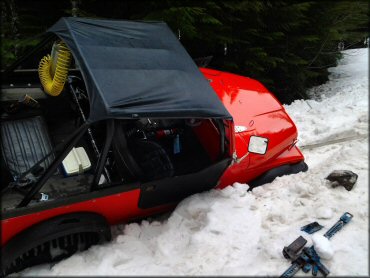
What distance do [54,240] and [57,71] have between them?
5.65ft

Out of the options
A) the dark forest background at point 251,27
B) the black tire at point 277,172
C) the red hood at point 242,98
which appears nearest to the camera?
the black tire at point 277,172

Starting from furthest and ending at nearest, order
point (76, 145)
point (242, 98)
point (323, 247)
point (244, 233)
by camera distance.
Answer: point (242, 98)
point (76, 145)
point (244, 233)
point (323, 247)

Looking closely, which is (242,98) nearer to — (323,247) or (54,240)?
(323,247)

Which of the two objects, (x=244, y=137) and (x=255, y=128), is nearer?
(x=244, y=137)

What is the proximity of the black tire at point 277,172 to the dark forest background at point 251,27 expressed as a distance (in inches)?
111

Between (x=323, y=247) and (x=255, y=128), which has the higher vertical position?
(x=255, y=128)

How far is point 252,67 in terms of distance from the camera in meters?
7.17

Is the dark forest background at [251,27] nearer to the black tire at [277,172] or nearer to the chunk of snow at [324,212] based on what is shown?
the black tire at [277,172]

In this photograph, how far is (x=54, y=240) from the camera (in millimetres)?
3059

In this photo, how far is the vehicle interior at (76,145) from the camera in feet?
10.2

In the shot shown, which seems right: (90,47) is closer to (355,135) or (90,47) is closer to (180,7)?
(180,7)

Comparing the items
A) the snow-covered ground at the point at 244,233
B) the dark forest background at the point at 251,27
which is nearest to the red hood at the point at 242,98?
the snow-covered ground at the point at 244,233

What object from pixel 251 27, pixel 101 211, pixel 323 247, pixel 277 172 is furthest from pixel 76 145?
pixel 251 27

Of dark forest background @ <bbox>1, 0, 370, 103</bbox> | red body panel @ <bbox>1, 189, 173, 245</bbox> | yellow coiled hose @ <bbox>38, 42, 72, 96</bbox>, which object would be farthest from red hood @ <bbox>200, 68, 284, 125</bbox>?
yellow coiled hose @ <bbox>38, 42, 72, 96</bbox>
